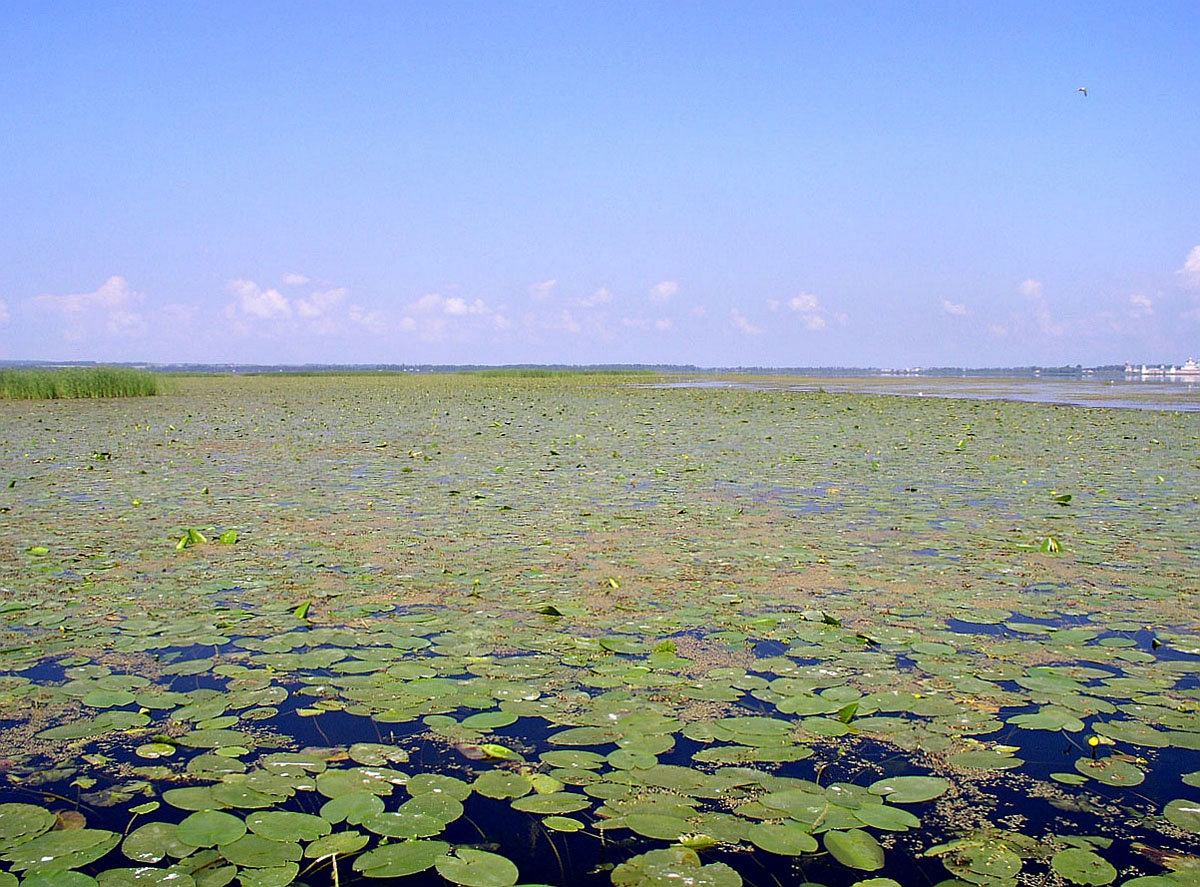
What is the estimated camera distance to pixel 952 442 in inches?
571

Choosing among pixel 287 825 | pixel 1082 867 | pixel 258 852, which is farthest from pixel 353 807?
pixel 1082 867

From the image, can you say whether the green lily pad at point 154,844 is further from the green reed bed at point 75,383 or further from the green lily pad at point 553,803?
the green reed bed at point 75,383

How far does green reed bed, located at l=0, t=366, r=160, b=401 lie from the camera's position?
2797cm

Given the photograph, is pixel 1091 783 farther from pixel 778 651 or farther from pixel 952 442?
pixel 952 442

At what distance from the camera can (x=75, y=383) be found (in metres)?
28.9

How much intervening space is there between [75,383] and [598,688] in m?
29.8

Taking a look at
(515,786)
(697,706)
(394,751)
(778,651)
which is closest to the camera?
(515,786)

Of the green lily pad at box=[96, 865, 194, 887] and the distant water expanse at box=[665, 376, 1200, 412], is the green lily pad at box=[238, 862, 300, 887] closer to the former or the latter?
the green lily pad at box=[96, 865, 194, 887]

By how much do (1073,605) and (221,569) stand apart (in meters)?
4.80

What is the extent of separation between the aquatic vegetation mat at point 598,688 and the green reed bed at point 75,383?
22254mm

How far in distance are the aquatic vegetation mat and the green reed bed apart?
876 inches

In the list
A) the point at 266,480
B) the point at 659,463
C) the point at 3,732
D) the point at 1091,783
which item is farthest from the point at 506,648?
the point at 659,463

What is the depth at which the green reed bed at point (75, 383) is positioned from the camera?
1101 inches

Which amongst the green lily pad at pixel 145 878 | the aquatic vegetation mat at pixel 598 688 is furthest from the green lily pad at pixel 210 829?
A: the green lily pad at pixel 145 878
